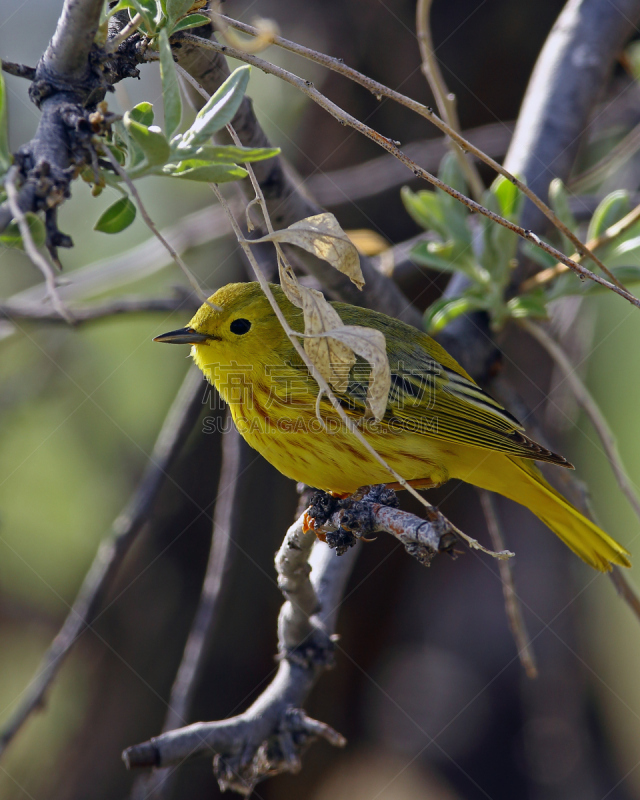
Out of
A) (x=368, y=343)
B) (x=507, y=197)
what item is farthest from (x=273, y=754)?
(x=507, y=197)

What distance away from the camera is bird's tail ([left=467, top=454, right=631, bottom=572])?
2.49m

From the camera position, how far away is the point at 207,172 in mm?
1188

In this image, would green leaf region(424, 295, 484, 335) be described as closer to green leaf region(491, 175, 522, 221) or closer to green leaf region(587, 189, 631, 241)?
green leaf region(491, 175, 522, 221)

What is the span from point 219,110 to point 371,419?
4.20ft

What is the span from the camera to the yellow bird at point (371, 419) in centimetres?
227

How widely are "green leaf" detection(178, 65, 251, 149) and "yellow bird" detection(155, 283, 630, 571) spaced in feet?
3.59

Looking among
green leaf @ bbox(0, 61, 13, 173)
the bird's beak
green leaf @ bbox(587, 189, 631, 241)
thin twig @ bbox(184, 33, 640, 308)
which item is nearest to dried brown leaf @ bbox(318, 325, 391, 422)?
thin twig @ bbox(184, 33, 640, 308)

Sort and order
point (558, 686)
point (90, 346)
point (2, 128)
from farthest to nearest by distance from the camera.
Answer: point (558, 686)
point (90, 346)
point (2, 128)

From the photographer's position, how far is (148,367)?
12.8ft

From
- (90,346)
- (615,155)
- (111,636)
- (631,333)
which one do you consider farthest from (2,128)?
(631,333)

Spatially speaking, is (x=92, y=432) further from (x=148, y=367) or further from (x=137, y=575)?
(x=137, y=575)

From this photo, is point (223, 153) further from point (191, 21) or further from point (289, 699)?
point (289, 699)

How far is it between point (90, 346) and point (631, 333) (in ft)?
9.72

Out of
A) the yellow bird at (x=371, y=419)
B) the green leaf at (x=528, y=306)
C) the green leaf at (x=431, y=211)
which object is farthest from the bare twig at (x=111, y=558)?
the green leaf at (x=528, y=306)
